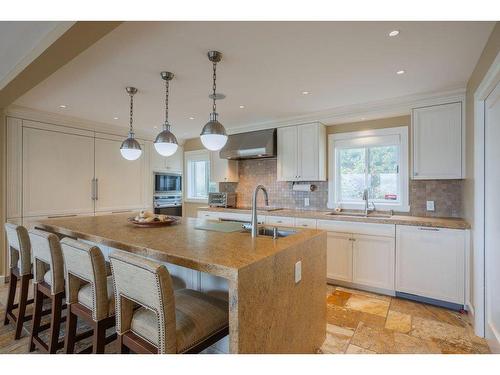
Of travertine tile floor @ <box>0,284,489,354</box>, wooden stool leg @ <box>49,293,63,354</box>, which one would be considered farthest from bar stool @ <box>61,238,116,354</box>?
travertine tile floor @ <box>0,284,489,354</box>

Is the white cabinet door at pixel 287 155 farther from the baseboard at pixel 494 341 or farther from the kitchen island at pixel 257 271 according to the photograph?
the baseboard at pixel 494 341

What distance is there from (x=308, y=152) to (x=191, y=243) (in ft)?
8.63

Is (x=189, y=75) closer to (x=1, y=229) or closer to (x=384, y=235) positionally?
(x=384, y=235)

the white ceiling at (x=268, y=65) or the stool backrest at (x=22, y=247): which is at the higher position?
the white ceiling at (x=268, y=65)

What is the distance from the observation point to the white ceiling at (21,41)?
1.74 meters

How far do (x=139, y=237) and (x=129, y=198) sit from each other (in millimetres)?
3209

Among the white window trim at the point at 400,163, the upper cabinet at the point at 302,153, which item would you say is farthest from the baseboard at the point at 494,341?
the upper cabinet at the point at 302,153

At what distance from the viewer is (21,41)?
6.32 ft

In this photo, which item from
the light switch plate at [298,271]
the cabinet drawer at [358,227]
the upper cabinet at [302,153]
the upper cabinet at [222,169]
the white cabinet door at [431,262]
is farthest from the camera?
the upper cabinet at [222,169]

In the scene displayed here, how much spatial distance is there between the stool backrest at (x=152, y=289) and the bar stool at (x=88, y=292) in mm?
259

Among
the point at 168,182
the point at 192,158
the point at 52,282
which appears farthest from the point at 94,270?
the point at 192,158

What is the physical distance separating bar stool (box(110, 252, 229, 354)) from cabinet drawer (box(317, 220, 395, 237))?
7.28 ft

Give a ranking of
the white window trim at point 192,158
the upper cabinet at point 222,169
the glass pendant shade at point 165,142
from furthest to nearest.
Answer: the white window trim at point 192,158
the upper cabinet at point 222,169
the glass pendant shade at point 165,142

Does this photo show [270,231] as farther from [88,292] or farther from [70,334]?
[70,334]
